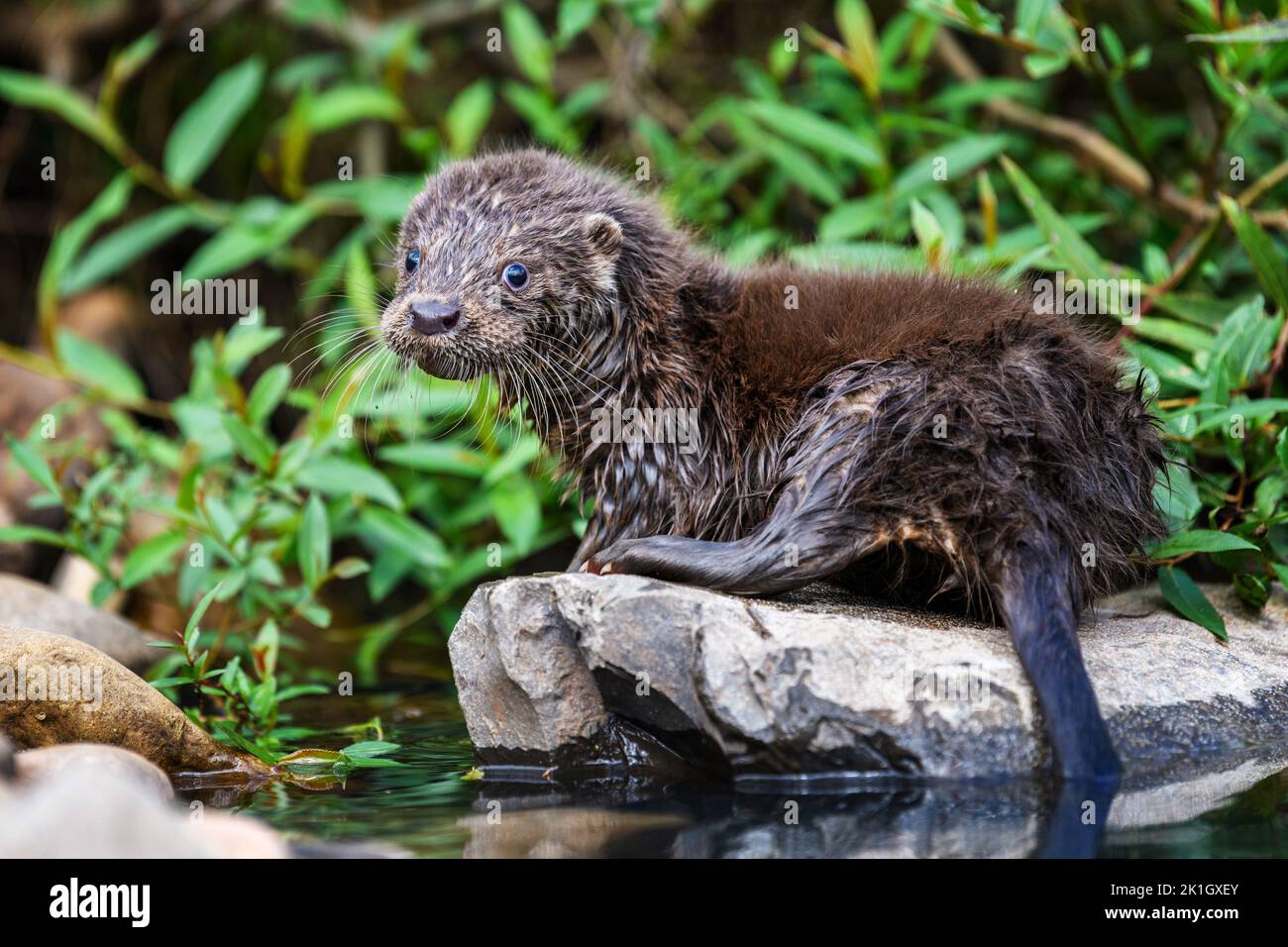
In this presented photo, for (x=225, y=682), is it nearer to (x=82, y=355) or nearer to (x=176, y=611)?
(x=176, y=611)

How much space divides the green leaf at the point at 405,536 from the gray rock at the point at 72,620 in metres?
1.16

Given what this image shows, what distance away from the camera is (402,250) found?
18.8 ft

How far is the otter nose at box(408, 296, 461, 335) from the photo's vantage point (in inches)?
200

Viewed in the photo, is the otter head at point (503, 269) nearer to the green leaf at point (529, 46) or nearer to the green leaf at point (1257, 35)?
the green leaf at point (1257, 35)

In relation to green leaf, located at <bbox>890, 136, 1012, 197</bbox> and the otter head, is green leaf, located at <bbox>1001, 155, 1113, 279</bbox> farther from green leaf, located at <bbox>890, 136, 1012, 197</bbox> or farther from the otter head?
the otter head

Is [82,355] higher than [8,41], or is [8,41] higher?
[8,41]

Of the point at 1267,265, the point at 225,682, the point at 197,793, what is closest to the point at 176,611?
the point at 225,682

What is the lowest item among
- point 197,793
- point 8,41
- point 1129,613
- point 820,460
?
point 197,793

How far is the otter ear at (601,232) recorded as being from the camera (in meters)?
5.38

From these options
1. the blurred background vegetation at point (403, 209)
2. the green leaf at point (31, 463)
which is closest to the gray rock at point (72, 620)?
the blurred background vegetation at point (403, 209)


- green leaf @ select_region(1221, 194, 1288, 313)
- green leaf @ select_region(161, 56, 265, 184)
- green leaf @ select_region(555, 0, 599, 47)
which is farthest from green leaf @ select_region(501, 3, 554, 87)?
green leaf @ select_region(1221, 194, 1288, 313)

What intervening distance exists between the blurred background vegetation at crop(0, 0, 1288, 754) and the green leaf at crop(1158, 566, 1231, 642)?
13 mm

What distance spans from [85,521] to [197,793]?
2310mm

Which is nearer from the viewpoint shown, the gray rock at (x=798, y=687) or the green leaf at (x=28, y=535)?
the gray rock at (x=798, y=687)
